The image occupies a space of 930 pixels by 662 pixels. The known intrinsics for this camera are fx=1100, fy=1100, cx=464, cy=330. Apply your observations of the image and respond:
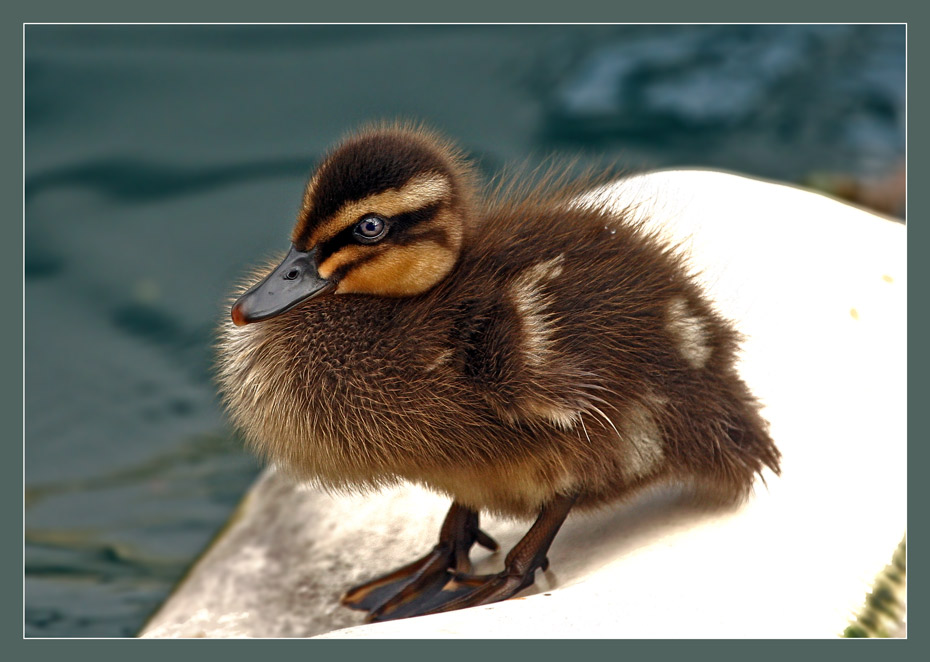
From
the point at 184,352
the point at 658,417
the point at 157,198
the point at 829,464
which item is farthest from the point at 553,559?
the point at 157,198

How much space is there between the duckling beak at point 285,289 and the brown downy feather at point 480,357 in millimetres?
23

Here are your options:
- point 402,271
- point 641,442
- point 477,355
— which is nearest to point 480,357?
point 477,355

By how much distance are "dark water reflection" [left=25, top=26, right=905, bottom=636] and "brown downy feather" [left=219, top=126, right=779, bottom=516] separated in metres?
1.11

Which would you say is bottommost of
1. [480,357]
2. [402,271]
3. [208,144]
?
[480,357]

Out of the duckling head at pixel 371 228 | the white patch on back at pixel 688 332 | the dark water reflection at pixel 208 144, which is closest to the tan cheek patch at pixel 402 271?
the duckling head at pixel 371 228

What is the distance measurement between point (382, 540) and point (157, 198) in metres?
1.83

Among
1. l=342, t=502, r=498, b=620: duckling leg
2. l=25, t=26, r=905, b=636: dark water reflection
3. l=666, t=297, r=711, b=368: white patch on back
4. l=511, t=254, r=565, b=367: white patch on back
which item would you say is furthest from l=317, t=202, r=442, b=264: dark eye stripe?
l=25, t=26, r=905, b=636: dark water reflection

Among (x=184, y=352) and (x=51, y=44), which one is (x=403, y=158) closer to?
(x=184, y=352)

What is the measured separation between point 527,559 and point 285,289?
0.52 meters

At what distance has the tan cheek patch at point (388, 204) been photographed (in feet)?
4.70

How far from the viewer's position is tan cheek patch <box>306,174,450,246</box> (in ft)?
4.70

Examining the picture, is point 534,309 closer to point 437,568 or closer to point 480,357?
Answer: point 480,357

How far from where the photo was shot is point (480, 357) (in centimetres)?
146

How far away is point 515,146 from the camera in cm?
372
